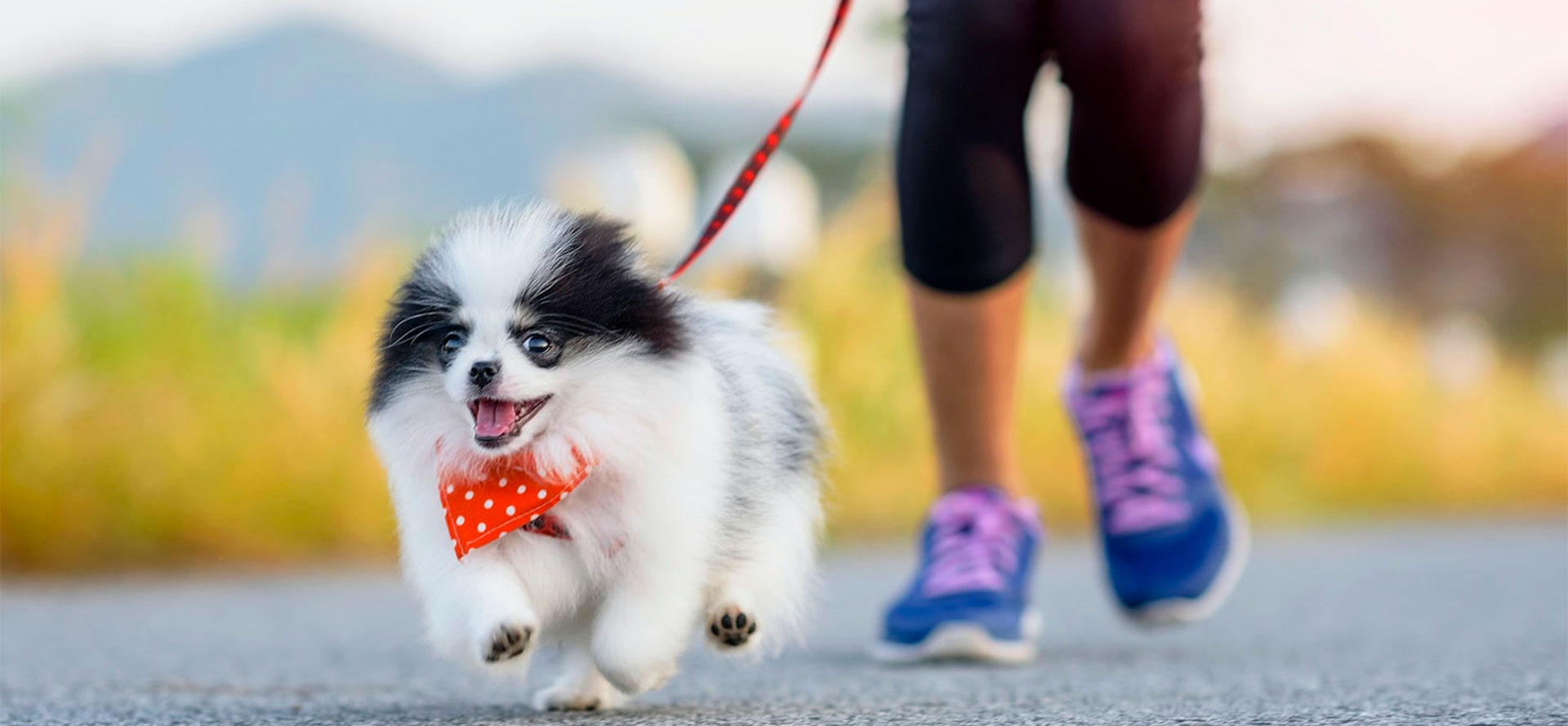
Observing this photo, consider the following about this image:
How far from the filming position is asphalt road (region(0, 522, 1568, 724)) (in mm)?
2141

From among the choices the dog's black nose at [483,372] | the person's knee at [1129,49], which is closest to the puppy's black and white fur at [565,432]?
the dog's black nose at [483,372]

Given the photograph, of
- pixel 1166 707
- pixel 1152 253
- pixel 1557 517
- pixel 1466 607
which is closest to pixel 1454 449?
pixel 1557 517

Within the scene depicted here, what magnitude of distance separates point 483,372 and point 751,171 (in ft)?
2.21

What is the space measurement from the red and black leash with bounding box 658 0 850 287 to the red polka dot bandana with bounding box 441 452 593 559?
0.29m

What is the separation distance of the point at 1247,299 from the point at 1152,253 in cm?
817

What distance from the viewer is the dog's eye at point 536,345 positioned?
1956 mm

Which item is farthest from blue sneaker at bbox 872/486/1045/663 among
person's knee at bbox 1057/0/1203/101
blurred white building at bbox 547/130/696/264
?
blurred white building at bbox 547/130/696/264

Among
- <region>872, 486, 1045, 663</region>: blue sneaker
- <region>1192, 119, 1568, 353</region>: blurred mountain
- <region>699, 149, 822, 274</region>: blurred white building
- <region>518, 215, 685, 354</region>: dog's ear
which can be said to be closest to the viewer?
<region>518, 215, 685, 354</region>: dog's ear

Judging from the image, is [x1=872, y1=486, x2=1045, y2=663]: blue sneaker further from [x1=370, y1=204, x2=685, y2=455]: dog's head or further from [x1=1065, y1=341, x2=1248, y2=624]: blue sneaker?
[x1=370, y1=204, x2=685, y2=455]: dog's head

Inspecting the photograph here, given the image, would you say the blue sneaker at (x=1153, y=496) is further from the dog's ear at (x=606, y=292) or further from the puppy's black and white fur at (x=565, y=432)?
the dog's ear at (x=606, y=292)

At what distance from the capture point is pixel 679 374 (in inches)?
80.1

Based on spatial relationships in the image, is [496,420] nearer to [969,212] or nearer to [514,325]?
[514,325]

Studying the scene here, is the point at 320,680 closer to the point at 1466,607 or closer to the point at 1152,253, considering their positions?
the point at 1152,253

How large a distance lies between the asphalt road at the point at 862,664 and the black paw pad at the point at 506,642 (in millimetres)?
222
